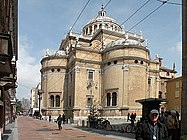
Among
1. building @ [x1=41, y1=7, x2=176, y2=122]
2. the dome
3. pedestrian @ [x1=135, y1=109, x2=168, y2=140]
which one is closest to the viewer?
pedestrian @ [x1=135, y1=109, x2=168, y2=140]

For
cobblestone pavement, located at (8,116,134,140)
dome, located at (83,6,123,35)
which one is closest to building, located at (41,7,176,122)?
dome, located at (83,6,123,35)

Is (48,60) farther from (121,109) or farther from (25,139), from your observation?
(25,139)

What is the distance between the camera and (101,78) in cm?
5422

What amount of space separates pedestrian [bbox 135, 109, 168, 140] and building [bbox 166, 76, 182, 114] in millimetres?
25019

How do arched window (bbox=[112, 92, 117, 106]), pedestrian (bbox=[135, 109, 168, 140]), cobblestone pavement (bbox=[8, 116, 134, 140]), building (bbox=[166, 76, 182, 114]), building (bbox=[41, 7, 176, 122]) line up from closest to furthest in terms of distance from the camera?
1. pedestrian (bbox=[135, 109, 168, 140])
2. cobblestone pavement (bbox=[8, 116, 134, 140])
3. building (bbox=[166, 76, 182, 114])
4. building (bbox=[41, 7, 176, 122])
5. arched window (bbox=[112, 92, 117, 106])

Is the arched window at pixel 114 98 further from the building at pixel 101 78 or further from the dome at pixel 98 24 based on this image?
the dome at pixel 98 24

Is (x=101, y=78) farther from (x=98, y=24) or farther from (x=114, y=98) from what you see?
(x=98, y=24)

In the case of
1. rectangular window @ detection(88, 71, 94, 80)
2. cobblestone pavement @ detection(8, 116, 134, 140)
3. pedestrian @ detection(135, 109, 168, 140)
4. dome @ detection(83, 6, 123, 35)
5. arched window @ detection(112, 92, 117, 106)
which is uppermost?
dome @ detection(83, 6, 123, 35)

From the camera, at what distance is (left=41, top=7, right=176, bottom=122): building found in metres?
49.2

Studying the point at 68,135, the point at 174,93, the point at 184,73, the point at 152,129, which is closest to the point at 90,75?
the point at 174,93

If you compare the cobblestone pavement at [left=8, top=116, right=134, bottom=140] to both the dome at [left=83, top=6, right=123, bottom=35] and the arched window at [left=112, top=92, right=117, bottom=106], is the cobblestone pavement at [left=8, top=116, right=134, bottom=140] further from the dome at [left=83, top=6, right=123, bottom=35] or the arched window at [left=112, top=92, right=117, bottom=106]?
the dome at [left=83, top=6, right=123, bottom=35]

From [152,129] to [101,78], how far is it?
160 feet

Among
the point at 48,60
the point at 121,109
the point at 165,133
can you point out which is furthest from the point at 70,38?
the point at 165,133

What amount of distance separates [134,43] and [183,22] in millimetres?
35039
